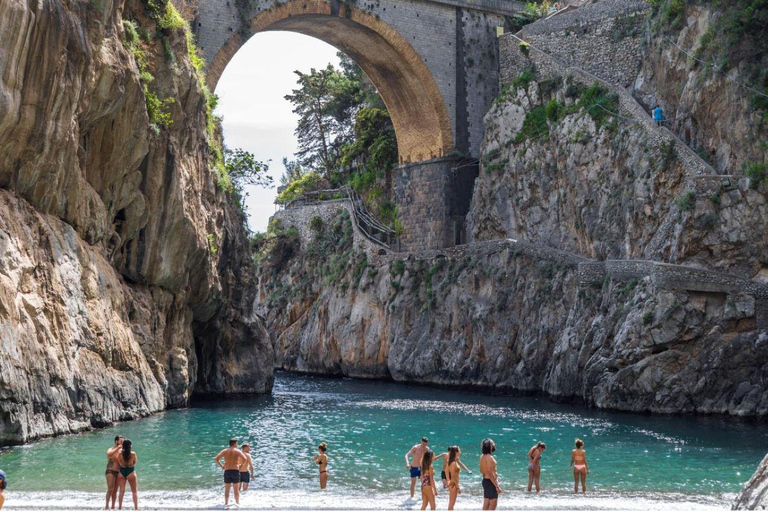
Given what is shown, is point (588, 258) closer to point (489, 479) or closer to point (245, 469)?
point (245, 469)

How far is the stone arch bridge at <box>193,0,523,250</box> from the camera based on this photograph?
49.6m

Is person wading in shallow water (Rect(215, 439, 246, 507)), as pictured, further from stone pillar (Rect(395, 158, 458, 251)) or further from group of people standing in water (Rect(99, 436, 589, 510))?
stone pillar (Rect(395, 158, 458, 251))

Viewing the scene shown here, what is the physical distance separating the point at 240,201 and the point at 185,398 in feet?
35.9

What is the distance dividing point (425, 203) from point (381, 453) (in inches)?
1125

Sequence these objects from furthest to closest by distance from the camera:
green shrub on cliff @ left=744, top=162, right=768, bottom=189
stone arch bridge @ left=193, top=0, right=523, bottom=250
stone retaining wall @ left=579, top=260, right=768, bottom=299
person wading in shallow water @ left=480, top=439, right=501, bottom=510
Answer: stone arch bridge @ left=193, top=0, right=523, bottom=250 → green shrub on cliff @ left=744, top=162, right=768, bottom=189 → stone retaining wall @ left=579, top=260, right=768, bottom=299 → person wading in shallow water @ left=480, top=439, right=501, bottom=510

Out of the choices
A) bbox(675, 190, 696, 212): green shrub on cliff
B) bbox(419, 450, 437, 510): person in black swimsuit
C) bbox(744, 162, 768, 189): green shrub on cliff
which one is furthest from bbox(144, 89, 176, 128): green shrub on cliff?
bbox(744, 162, 768, 189): green shrub on cliff

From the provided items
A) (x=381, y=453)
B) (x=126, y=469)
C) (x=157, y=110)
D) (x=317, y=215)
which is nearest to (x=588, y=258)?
(x=157, y=110)

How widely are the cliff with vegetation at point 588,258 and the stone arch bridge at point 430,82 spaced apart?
1444 mm

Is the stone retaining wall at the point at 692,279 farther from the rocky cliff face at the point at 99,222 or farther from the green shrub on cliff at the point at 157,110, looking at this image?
the green shrub on cliff at the point at 157,110

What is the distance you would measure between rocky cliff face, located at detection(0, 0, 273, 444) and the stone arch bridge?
1431cm

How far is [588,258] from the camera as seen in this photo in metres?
41.9

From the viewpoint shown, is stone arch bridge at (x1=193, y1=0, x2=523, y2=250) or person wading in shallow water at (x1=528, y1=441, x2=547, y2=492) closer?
person wading in shallow water at (x1=528, y1=441, x2=547, y2=492)

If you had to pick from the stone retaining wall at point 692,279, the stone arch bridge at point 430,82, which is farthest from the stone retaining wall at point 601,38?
the stone retaining wall at point 692,279

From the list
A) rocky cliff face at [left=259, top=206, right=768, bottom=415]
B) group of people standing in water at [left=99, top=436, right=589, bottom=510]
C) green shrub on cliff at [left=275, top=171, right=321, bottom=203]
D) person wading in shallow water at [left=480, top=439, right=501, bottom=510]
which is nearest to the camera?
person wading in shallow water at [left=480, top=439, right=501, bottom=510]
